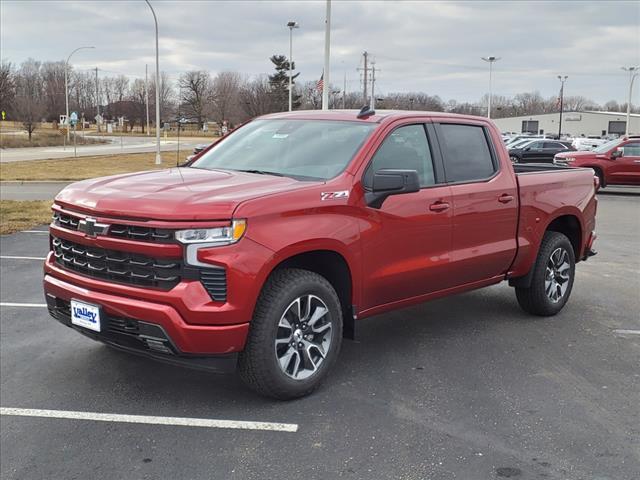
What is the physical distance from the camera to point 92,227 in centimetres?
392

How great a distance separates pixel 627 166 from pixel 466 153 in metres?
16.5

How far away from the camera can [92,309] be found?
3.93m

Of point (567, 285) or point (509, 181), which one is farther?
point (567, 285)

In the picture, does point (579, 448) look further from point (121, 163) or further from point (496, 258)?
point (121, 163)

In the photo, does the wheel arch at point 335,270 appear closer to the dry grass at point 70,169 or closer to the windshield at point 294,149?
the windshield at point 294,149

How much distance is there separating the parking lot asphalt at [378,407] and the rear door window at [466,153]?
4.69 ft

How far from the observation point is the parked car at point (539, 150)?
34875 mm

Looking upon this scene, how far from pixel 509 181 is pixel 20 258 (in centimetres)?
659

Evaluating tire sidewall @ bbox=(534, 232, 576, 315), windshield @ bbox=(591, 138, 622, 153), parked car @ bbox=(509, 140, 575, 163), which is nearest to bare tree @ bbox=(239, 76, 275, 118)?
parked car @ bbox=(509, 140, 575, 163)

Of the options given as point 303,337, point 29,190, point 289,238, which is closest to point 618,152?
point 29,190

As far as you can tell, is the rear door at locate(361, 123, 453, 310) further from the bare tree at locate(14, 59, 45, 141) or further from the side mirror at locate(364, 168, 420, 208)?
the bare tree at locate(14, 59, 45, 141)

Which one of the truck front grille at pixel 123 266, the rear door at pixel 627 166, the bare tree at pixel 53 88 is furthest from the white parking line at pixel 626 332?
the bare tree at pixel 53 88

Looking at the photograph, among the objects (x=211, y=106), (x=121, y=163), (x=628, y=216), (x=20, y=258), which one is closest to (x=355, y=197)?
(x=20, y=258)

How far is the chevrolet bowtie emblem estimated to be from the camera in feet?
12.6
